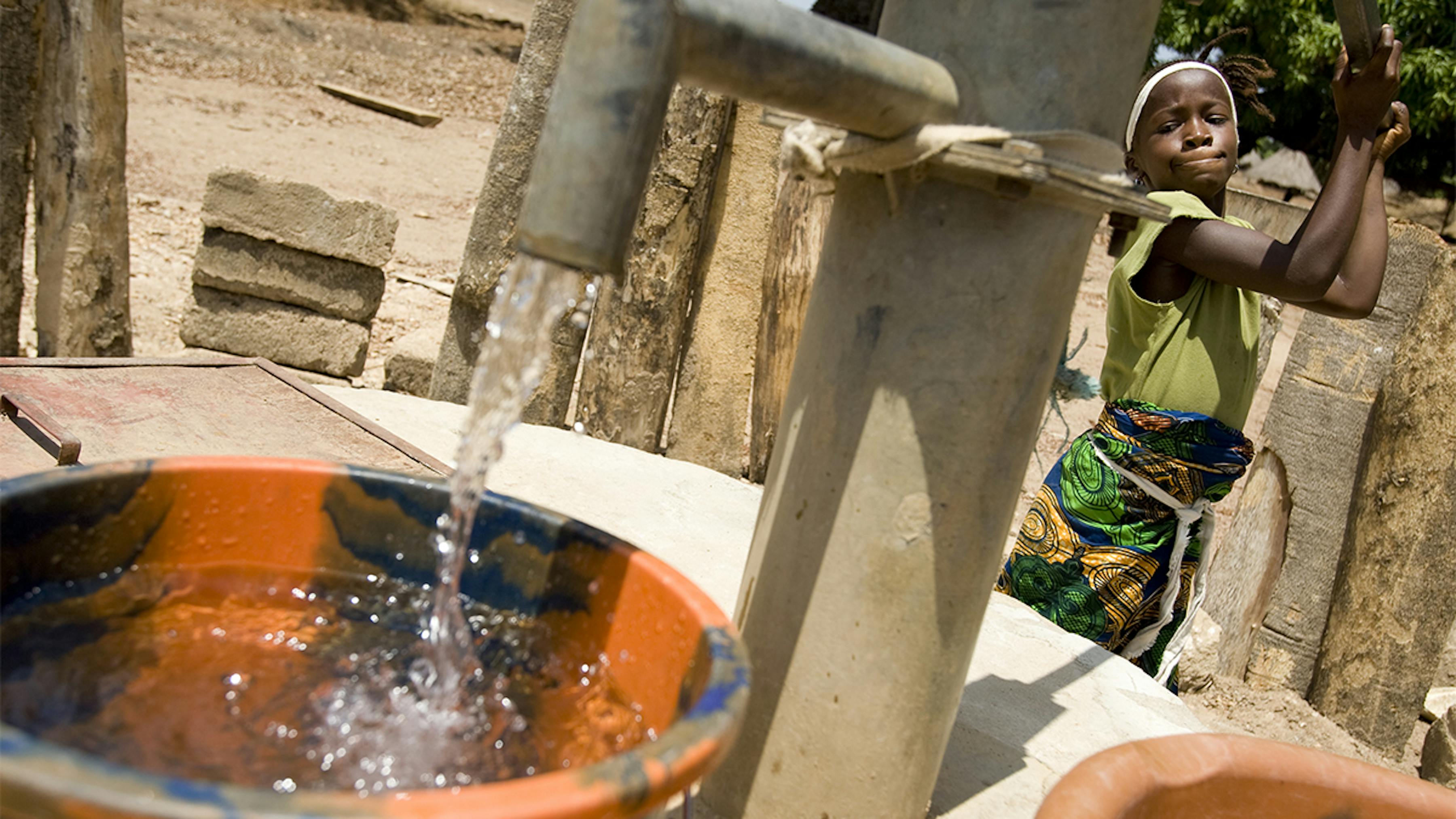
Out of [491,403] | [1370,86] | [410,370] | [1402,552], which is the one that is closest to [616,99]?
[491,403]

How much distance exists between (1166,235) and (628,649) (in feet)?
4.62

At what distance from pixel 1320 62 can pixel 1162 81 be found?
15.3 metres

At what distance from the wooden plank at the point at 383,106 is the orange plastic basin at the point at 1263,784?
1185cm

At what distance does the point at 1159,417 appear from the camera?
7.63ft

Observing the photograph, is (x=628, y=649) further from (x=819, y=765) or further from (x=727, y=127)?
(x=727, y=127)

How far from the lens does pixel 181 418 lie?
265 cm

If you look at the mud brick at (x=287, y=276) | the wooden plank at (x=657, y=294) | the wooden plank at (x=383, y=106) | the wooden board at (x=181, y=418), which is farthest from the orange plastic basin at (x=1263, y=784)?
the wooden plank at (x=383, y=106)

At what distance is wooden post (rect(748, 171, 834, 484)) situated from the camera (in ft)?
12.9

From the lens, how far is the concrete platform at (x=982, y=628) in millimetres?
2000

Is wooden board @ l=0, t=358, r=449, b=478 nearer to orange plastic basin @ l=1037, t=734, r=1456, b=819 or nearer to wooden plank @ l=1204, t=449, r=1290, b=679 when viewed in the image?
orange plastic basin @ l=1037, t=734, r=1456, b=819

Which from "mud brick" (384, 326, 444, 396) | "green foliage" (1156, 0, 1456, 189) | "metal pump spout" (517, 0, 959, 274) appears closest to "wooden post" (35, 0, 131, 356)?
"mud brick" (384, 326, 444, 396)

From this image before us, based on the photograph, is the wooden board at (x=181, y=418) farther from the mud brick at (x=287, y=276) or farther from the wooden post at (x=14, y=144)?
the mud brick at (x=287, y=276)

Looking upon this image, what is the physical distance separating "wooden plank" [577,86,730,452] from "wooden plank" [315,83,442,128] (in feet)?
28.2

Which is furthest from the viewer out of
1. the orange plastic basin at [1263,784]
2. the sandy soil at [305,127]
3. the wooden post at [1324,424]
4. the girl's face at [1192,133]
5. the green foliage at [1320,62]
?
the green foliage at [1320,62]
